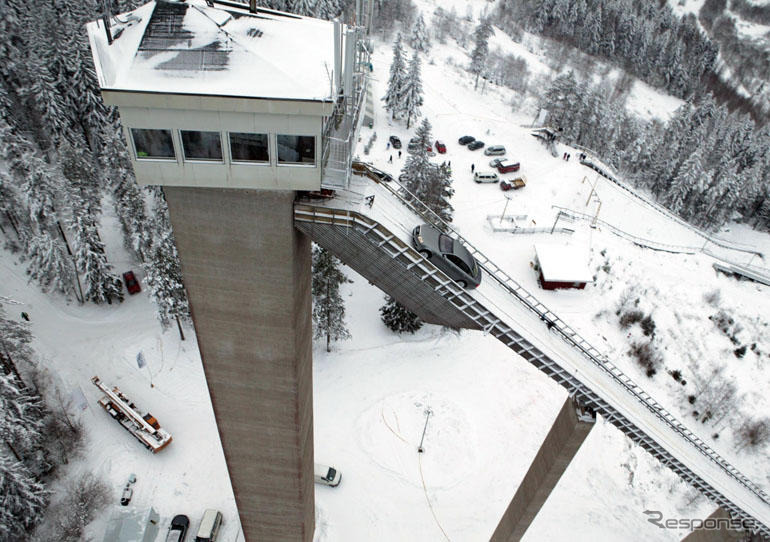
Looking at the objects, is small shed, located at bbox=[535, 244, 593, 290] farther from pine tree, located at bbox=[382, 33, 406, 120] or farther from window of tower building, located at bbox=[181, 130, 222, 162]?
window of tower building, located at bbox=[181, 130, 222, 162]

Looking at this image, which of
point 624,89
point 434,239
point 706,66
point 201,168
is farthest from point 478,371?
point 706,66

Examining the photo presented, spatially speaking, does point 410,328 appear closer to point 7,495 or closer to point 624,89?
point 7,495

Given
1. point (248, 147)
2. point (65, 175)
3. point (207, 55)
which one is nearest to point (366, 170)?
point (248, 147)

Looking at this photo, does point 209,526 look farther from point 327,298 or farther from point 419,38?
point 419,38

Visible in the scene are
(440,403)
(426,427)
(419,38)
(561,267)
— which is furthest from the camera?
(419,38)

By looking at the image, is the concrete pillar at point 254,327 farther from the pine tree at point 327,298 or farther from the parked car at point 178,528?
the pine tree at point 327,298

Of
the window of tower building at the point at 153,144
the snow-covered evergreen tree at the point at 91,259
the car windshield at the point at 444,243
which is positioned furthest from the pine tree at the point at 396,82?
the window of tower building at the point at 153,144
